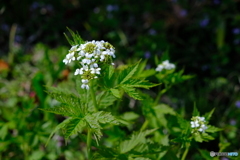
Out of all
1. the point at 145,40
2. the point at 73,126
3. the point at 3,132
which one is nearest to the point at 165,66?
the point at 73,126

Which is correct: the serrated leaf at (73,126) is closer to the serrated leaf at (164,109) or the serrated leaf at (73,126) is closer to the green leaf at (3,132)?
the serrated leaf at (164,109)

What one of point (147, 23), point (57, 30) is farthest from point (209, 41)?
point (57, 30)

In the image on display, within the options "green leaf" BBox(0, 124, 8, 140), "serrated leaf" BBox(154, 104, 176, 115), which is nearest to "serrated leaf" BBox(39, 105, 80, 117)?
"serrated leaf" BBox(154, 104, 176, 115)

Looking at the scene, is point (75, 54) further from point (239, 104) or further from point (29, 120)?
point (239, 104)

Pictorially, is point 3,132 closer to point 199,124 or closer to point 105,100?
point 105,100

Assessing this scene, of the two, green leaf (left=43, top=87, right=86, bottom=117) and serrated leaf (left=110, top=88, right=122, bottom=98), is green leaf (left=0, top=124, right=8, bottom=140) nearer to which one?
green leaf (left=43, top=87, right=86, bottom=117)

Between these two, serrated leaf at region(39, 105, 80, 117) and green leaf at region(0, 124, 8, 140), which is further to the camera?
green leaf at region(0, 124, 8, 140)
